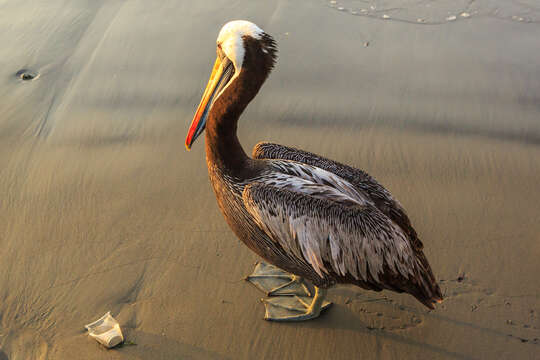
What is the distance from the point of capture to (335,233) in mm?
2664

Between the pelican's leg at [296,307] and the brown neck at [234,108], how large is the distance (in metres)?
0.94

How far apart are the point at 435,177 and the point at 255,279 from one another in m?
1.85

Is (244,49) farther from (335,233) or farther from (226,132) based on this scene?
(335,233)

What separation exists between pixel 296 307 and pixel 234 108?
1409 mm

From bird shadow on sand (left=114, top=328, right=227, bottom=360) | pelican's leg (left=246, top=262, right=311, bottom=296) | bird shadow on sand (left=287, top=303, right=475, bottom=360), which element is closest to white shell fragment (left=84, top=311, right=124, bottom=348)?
bird shadow on sand (left=114, top=328, right=227, bottom=360)

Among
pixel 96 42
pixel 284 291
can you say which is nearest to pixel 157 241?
pixel 284 291

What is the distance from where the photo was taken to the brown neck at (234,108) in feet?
8.90

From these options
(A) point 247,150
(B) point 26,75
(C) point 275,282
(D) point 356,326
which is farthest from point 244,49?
(B) point 26,75

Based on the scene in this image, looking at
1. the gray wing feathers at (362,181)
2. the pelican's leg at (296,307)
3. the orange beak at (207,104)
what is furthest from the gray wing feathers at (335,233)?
the orange beak at (207,104)

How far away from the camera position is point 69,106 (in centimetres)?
470

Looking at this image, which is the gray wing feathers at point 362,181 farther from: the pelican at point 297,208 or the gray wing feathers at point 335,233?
the gray wing feathers at point 335,233

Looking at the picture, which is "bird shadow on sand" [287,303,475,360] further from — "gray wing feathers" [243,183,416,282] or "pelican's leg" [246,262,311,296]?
"gray wing feathers" [243,183,416,282]

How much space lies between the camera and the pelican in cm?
268

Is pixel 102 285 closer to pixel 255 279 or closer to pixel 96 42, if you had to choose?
pixel 255 279
